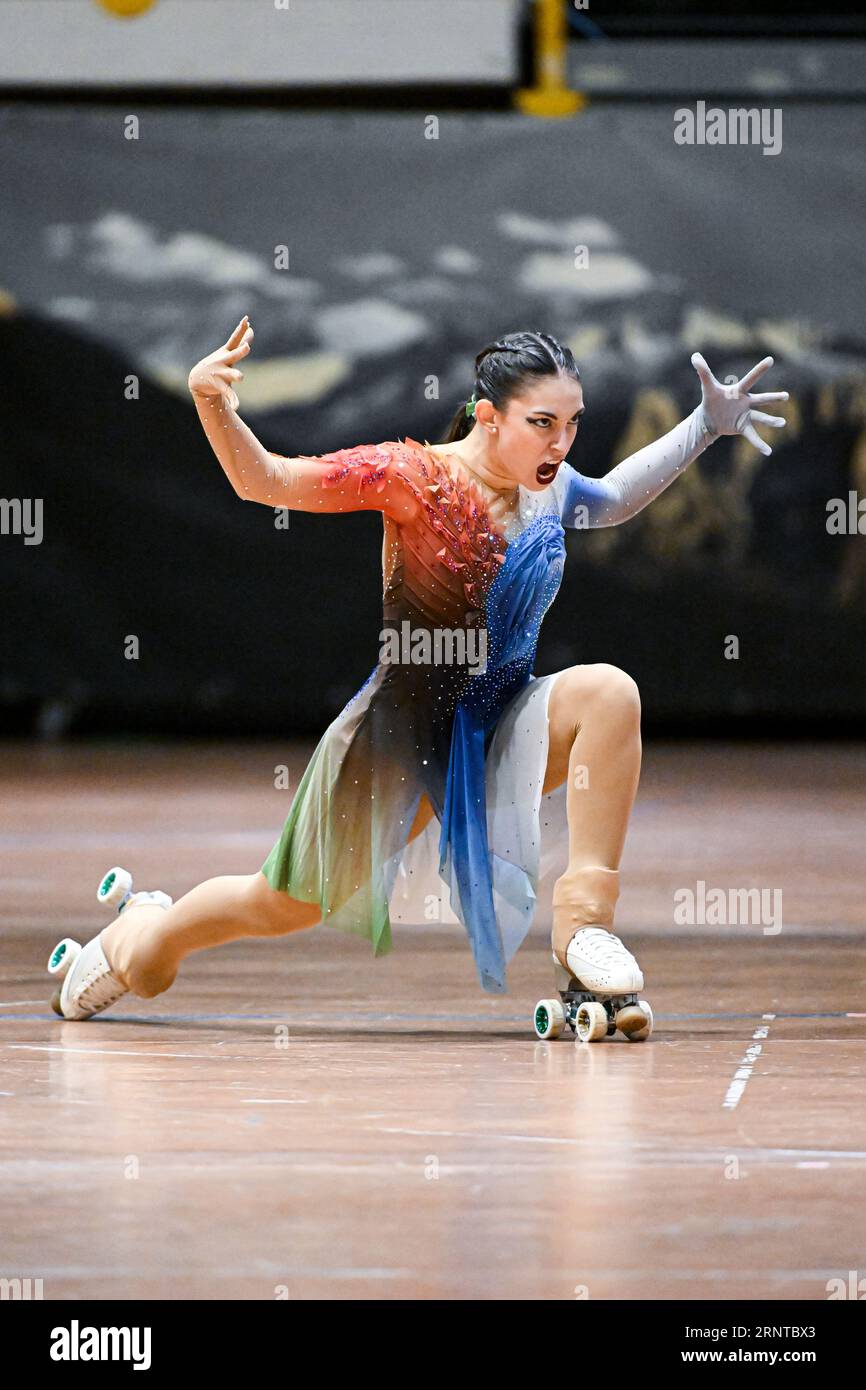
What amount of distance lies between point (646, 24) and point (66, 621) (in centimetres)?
445

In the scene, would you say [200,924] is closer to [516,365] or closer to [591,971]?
[591,971]

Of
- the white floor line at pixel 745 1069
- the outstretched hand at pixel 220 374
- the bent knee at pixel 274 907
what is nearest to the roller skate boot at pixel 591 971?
the white floor line at pixel 745 1069

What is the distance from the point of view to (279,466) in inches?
141

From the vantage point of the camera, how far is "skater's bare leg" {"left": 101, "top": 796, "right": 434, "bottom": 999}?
3848 mm

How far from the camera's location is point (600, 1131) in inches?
113

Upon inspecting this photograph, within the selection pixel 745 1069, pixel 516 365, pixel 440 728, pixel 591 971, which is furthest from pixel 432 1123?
pixel 516 365

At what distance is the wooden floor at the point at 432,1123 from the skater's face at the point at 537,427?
3.20ft

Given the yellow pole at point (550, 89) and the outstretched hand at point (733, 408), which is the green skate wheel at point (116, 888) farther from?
the yellow pole at point (550, 89)

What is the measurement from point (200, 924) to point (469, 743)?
1.86ft

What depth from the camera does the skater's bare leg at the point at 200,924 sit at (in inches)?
151

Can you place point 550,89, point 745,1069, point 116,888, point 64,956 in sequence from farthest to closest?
point 550,89, point 116,888, point 64,956, point 745,1069

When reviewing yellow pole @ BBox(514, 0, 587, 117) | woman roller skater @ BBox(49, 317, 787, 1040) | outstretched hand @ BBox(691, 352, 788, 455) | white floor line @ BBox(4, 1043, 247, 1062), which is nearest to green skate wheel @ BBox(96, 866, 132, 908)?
woman roller skater @ BBox(49, 317, 787, 1040)

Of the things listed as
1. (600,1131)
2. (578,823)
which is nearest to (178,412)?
(578,823)

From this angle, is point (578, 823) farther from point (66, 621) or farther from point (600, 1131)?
point (66, 621)
